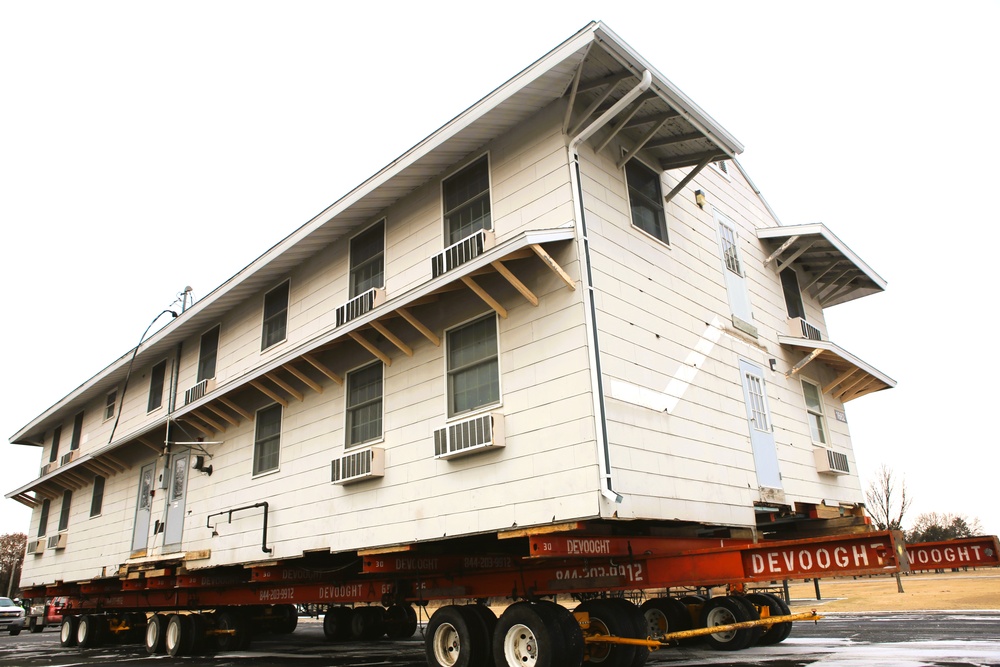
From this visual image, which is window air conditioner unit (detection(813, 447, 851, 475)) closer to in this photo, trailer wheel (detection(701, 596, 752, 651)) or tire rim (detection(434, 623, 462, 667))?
trailer wheel (detection(701, 596, 752, 651))

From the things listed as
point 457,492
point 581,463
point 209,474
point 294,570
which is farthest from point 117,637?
point 581,463

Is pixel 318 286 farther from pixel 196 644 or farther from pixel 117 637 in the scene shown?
pixel 117 637

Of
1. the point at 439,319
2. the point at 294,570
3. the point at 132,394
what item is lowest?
the point at 294,570

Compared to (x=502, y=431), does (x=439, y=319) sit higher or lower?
higher

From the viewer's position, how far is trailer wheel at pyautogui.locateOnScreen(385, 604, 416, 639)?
1992cm

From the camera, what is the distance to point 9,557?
88000 millimetres

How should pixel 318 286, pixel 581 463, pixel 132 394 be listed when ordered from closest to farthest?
pixel 581 463
pixel 318 286
pixel 132 394

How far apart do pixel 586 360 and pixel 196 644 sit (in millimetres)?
12903

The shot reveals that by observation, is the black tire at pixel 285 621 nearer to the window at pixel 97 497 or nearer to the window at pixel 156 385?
the window at pixel 97 497

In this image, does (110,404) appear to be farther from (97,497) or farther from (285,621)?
(285,621)

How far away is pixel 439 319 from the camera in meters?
10.9

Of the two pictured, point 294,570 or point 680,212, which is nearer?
point 680,212

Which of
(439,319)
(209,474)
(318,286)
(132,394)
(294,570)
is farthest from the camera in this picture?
(132,394)

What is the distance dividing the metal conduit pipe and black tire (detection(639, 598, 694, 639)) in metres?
6.12
